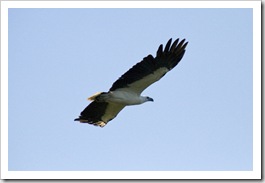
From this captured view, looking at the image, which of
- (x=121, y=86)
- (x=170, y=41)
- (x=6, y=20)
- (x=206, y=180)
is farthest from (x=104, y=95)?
(x=206, y=180)

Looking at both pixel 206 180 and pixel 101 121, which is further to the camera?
pixel 101 121

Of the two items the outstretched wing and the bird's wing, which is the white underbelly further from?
the bird's wing

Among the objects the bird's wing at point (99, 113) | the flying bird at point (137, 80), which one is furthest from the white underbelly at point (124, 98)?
the bird's wing at point (99, 113)

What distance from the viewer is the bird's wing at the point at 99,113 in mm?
14742

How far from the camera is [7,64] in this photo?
42.1 feet

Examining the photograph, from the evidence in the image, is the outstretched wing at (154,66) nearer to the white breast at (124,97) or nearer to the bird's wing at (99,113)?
the white breast at (124,97)

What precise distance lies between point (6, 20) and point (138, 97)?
378cm

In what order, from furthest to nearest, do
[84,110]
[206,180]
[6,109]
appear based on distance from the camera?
[84,110] < [6,109] < [206,180]

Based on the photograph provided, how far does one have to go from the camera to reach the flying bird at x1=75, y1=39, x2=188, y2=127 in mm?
13766

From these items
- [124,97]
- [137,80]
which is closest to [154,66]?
[137,80]

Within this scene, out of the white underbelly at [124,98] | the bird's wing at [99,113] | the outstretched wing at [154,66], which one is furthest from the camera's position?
the bird's wing at [99,113]

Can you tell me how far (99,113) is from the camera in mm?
14906

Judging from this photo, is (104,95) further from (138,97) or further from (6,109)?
(6,109)

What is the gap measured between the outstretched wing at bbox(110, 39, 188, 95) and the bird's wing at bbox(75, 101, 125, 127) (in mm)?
862
